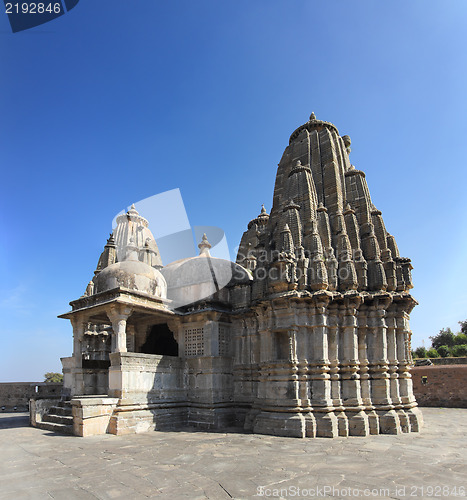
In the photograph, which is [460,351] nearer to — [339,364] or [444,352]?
[444,352]

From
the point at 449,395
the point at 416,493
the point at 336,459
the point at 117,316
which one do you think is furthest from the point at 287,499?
the point at 449,395

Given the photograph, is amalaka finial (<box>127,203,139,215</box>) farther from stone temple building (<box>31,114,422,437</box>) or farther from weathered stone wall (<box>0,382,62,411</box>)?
weathered stone wall (<box>0,382,62,411</box>)

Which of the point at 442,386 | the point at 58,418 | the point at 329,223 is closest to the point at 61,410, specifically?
the point at 58,418

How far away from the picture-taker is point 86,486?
23.0ft

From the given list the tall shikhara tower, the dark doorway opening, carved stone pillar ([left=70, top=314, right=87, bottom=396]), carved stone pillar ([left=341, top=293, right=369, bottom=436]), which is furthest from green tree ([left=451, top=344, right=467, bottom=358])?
carved stone pillar ([left=70, top=314, right=87, bottom=396])

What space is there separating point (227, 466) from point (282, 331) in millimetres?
6007

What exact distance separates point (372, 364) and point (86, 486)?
10331 mm

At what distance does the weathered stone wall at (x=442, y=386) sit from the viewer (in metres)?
23.4

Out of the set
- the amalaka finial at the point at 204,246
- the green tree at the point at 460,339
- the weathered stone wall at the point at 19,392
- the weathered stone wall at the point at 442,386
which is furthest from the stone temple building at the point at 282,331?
the green tree at the point at 460,339

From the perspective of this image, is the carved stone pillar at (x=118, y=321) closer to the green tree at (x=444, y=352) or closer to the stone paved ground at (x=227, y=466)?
the stone paved ground at (x=227, y=466)

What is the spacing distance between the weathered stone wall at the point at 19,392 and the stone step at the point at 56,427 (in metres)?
8.96

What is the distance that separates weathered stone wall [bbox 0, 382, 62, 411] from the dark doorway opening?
8.15 meters

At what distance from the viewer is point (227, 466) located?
8414 millimetres

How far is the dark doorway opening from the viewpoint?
18609 millimetres
